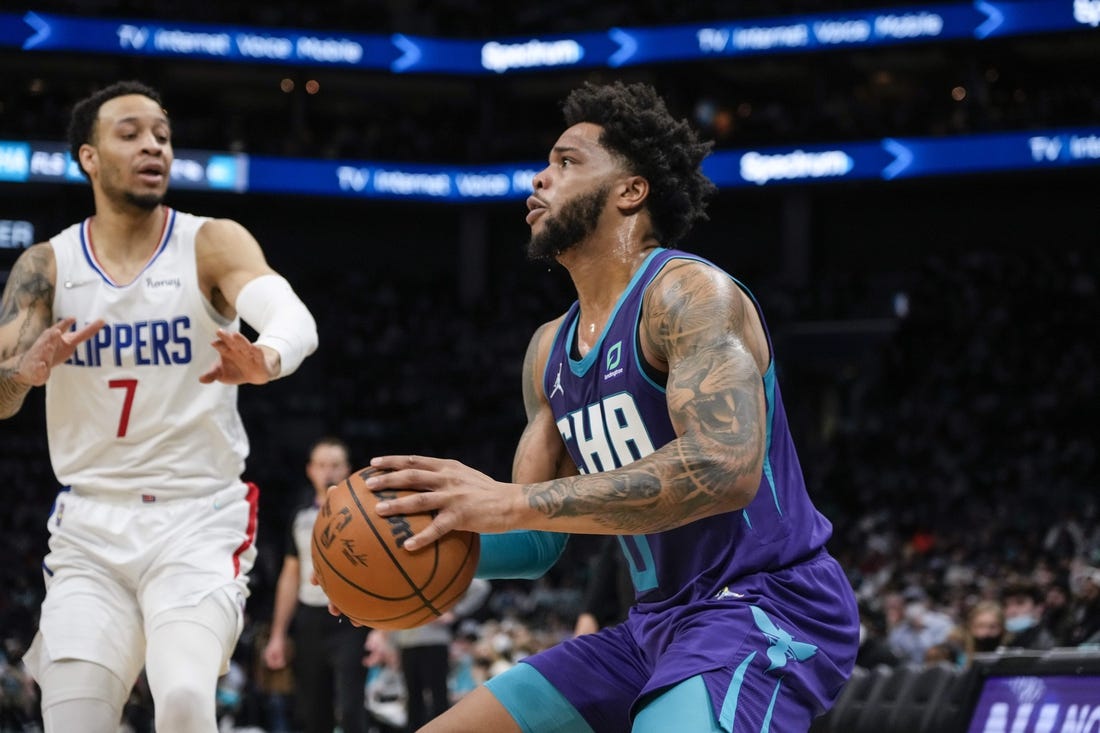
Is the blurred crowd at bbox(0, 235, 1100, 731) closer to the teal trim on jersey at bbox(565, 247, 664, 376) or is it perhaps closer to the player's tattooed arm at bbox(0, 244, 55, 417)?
the player's tattooed arm at bbox(0, 244, 55, 417)

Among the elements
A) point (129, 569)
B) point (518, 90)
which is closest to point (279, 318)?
point (129, 569)

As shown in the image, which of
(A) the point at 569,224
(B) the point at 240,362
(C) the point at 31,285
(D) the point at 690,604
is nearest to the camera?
(D) the point at 690,604

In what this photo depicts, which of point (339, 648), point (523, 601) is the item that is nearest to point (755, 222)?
point (523, 601)

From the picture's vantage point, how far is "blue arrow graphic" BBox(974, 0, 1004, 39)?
22.6m

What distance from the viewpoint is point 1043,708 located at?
5664mm

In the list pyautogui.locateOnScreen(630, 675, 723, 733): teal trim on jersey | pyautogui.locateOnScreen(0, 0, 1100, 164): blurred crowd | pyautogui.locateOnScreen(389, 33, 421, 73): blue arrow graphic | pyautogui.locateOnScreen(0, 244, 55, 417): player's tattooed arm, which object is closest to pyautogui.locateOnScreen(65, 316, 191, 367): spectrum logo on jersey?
pyautogui.locateOnScreen(0, 244, 55, 417): player's tattooed arm

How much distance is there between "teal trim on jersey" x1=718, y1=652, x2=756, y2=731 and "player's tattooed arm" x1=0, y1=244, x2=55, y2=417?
2293mm

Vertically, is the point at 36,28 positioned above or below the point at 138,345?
above

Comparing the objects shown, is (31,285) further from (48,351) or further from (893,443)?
(893,443)

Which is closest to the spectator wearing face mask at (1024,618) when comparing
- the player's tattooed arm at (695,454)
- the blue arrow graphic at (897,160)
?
the player's tattooed arm at (695,454)

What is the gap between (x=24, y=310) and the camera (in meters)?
4.41

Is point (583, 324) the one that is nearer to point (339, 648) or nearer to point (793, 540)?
point (793, 540)

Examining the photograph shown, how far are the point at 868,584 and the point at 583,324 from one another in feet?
42.3

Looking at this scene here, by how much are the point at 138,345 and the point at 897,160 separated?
20.8 metres
